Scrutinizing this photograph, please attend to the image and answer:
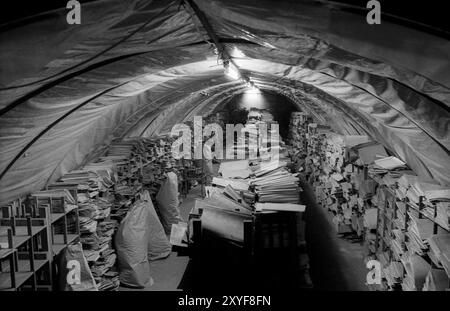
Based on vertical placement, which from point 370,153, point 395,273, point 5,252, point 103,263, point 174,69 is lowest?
point 103,263

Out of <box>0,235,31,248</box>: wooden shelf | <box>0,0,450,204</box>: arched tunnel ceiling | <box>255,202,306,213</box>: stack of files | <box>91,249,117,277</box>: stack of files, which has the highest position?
<box>0,0,450,204</box>: arched tunnel ceiling

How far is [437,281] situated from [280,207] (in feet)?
6.14

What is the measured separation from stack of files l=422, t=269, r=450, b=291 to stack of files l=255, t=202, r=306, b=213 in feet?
4.96

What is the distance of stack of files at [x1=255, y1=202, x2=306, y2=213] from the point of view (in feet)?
16.3

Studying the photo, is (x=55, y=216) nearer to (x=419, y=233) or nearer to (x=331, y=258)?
(x=419, y=233)

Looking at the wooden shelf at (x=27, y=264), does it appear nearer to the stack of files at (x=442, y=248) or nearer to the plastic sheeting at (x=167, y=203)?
the stack of files at (x=442, y=248)

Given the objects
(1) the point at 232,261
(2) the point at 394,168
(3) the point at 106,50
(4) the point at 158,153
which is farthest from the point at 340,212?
(3) the point at 106,50

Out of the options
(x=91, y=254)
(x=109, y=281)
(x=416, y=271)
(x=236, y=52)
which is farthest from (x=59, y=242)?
(x=416, y=271)

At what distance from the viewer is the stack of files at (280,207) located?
4.97 m

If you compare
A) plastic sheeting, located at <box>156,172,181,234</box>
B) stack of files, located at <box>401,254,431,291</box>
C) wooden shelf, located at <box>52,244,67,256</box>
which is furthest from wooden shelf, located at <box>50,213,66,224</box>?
plastic sheeting, located at <box>156,172,181,234</box>

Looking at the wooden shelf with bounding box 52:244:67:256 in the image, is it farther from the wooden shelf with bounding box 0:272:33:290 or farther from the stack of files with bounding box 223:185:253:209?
the stack of files with bounding box 223:185:253:209

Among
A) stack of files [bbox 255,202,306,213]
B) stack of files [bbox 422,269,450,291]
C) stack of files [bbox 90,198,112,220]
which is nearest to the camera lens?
stack of files [bbox 422,269,450,291]

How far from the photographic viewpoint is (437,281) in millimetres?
3887

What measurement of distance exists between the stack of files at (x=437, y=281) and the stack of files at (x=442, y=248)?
0.12 metres
